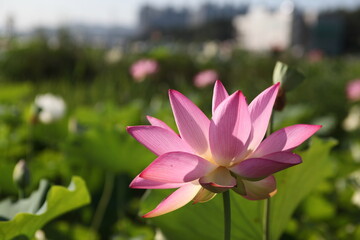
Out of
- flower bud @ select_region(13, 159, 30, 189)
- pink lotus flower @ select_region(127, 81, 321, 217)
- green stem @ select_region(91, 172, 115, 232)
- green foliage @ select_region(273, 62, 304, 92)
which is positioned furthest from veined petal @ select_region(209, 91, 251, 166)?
green stem @ select_region(91, 172, 115, 232)

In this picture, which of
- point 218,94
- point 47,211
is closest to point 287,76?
point 218,94

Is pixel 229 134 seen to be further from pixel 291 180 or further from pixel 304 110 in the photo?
pixel 304 110

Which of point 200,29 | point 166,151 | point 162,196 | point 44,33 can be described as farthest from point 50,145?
point 200,29

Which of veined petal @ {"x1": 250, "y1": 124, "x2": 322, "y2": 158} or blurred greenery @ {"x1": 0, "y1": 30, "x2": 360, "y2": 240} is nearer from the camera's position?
veined petal @ {"x1": 250, "y1": 124, "x2": 322, "y2": 158}

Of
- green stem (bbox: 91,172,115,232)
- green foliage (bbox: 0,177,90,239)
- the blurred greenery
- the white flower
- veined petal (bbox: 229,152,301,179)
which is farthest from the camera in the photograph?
the white flower

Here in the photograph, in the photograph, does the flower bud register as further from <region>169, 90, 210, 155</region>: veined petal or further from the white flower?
the white flower

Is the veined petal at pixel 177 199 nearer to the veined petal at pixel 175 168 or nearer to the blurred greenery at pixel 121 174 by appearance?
the veined petal at pixel 175 168

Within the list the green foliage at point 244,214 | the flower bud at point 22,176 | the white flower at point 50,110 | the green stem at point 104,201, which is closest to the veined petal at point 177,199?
the green foliage at point 244,214

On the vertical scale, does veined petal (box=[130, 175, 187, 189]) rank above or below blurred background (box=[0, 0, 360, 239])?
above
